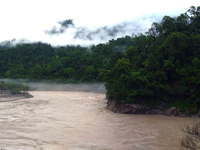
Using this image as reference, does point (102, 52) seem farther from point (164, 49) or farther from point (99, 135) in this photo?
point (99, 135)

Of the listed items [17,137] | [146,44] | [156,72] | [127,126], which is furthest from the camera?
[146,44]

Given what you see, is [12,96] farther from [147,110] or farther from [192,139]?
[192,139]

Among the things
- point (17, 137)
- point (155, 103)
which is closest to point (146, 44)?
point (155, 103)

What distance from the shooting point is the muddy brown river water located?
13072 mm

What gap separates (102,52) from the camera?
7606cm

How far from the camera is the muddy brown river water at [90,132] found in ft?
42.9

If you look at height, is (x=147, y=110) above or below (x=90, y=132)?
above

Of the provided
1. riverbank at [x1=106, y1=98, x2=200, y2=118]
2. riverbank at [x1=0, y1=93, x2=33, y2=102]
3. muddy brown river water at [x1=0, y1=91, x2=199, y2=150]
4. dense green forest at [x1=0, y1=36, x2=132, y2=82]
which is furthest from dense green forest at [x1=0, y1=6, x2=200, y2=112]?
dense green forest at [x1=0, y1=36, x2=132, y2=82]

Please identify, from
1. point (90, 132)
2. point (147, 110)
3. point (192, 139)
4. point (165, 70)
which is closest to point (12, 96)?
point (147, 110)

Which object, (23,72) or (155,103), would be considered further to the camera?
(23,72)

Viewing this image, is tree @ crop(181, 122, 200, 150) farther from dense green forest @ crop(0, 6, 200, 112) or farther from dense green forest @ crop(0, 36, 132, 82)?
dense green forest @ crop(0, 36, 132, 82)

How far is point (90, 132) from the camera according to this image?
1588 cm

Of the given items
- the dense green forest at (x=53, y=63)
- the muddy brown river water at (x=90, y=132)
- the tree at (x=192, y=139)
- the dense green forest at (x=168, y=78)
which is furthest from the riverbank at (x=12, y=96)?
the tree at (x=192, y=139)

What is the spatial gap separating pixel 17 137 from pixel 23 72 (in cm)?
5704
